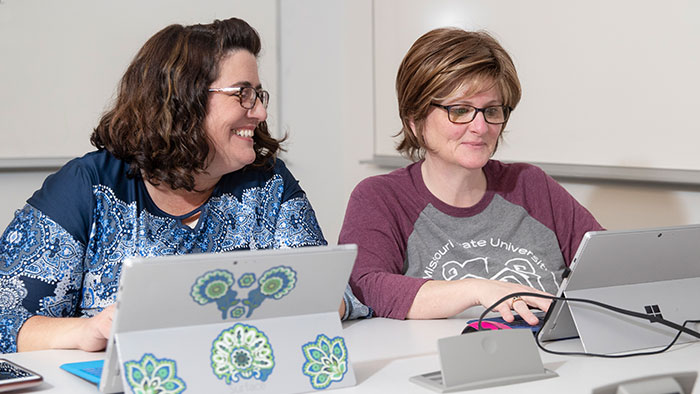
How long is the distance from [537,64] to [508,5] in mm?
233

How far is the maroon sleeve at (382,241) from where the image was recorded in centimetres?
159

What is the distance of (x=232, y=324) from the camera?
107 centimetres

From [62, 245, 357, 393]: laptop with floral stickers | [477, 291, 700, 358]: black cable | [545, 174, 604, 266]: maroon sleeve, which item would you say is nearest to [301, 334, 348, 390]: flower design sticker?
[62, 245, 357, 393]: laptop with floral stickers

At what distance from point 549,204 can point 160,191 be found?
2.87 feet

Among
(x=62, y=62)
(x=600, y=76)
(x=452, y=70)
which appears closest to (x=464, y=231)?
(x=452, y=70)

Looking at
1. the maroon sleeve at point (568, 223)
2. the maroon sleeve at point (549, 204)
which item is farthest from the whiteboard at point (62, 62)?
the maroon sleeve at point (568, 223)

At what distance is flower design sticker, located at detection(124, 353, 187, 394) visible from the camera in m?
0.98

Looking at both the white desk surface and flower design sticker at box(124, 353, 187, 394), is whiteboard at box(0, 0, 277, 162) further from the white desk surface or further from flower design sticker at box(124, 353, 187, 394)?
flower design sticker at box(124, 353, 187, 394)

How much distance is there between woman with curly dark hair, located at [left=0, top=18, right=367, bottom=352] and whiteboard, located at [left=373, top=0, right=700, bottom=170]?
3.49 ft

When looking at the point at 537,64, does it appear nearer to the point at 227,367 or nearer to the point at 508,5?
the point at 508,5

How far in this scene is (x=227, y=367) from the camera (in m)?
1.04

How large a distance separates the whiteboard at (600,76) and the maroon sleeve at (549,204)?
1.65 feet

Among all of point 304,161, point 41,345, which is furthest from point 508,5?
point 41,345

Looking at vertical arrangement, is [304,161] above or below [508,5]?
below
